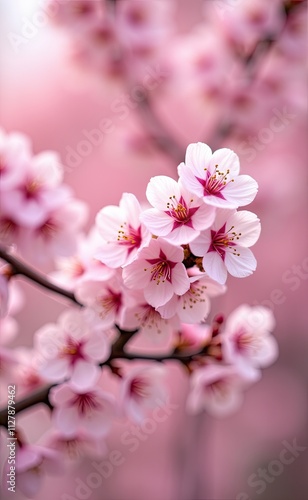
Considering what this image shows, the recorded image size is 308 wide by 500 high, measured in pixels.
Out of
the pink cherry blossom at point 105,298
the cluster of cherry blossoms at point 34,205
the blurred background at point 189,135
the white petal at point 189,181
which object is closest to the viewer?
the white petal at point 189,181

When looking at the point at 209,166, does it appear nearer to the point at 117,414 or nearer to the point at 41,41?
the point at 117,414

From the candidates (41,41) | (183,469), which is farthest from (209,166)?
(41,41)

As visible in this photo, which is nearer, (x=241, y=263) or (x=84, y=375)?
(x=241, y=263)

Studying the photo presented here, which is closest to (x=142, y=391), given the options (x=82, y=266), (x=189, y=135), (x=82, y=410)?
(x=82, y=410)

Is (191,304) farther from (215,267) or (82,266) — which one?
(82,266)

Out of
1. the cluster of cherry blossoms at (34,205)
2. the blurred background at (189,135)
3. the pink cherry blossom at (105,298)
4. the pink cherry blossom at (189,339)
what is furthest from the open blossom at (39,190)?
the blurred background at (189,135)

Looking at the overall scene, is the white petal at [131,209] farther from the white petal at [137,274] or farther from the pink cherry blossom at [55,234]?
the pink cherry blossom at [55,234]

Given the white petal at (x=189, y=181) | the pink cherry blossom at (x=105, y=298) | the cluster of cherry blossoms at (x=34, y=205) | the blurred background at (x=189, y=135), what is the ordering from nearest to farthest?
the white petal at (x=189, y=181) < the pink cherry blossom at (x=105, y=298) < the cluster of cherry blossoms at (x=34, y=205) < the blurred background at (x=189, y=135)
